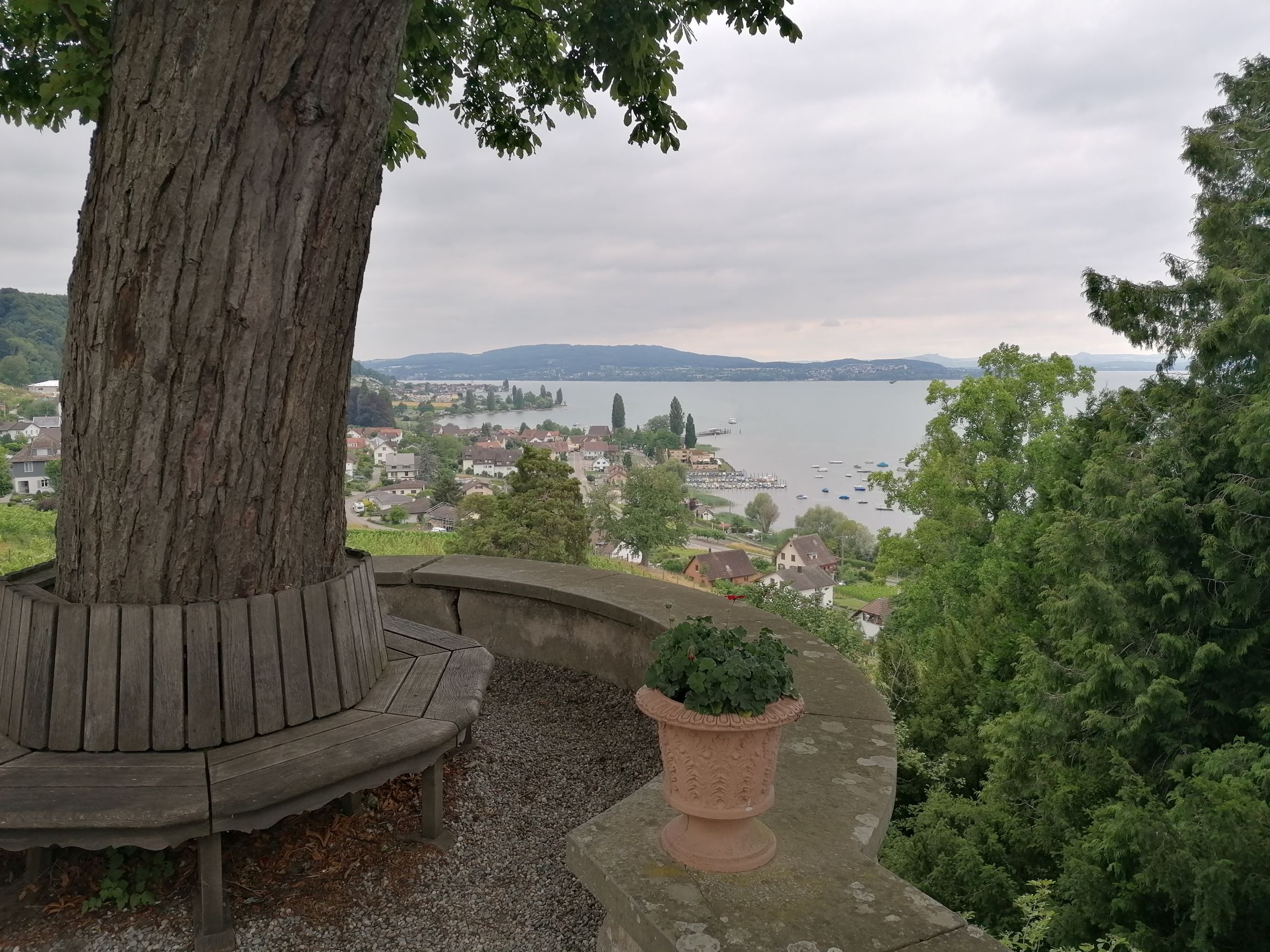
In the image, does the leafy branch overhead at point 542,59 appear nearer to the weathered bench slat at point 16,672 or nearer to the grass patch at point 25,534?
the weathered bench slat at point 16,672

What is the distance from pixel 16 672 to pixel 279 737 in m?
0.81

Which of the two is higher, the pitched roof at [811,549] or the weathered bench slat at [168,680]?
the weathered bench slat at [168,680]

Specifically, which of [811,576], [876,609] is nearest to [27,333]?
[811,576]

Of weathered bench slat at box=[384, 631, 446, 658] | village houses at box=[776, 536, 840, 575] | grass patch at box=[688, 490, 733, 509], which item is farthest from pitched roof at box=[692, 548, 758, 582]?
grass patch at box=[688, 490, 733, 509]

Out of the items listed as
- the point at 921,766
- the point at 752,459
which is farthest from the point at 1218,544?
the point at 752,459

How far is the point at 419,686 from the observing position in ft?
9.60

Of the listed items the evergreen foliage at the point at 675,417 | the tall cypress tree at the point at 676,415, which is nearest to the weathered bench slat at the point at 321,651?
the evergreen foliage at the point at 675,417

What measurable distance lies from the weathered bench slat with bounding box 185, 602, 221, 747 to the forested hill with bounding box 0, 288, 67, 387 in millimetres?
5038

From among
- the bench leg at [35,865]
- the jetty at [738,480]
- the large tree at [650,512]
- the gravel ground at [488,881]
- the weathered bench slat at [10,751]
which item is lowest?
the jetty at [738,480]

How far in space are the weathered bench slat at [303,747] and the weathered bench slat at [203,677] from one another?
15 centimetres

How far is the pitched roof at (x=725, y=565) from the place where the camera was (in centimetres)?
1875

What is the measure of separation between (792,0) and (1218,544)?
389 inches

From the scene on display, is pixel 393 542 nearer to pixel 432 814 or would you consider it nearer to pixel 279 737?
pixel 432 814

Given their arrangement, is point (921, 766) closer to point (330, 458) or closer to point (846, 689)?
point (846, 689)
